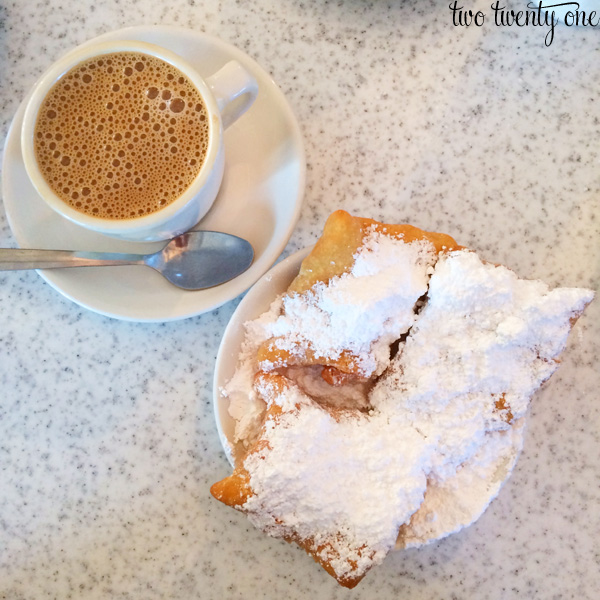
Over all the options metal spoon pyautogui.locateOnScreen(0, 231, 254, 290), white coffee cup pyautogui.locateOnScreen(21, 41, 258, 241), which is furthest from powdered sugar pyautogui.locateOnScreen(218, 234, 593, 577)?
white coffee cup pyautogui.locateOnScreen(21, 41, 258, 241)

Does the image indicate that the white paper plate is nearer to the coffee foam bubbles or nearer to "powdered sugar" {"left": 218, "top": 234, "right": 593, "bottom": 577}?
"powdered sugar" {"left": 218, "top": 234, "right": 593, "bottom": 577}

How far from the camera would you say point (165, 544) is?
111 centimetres

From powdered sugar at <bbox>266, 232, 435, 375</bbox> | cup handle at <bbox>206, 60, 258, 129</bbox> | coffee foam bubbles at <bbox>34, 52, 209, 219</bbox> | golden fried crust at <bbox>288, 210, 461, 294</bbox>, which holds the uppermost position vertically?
cup handle at <bbox>206, 60, 258, 129</bbox>

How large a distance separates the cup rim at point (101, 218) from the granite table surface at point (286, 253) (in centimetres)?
30

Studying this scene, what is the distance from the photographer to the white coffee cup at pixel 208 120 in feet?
2.81

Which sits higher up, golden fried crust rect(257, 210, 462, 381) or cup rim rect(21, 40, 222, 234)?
cup rim rect(21, 40, 222, 234)

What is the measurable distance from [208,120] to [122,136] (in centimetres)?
14

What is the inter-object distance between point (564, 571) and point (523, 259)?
0.59 meters

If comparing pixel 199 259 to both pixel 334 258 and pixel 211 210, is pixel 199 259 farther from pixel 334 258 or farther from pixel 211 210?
pixel 334 258

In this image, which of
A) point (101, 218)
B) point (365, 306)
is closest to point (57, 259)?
point (101, 218)

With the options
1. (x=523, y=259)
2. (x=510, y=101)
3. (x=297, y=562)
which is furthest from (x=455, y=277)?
(x=297, y=562)

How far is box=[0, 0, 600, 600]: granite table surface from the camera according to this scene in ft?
3.64

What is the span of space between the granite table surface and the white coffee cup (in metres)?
0.29

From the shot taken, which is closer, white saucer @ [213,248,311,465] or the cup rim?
the cup rim
